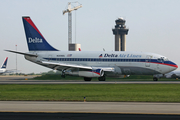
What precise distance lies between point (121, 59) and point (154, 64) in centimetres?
569

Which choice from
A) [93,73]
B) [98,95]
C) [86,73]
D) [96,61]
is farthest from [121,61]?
[98,95]

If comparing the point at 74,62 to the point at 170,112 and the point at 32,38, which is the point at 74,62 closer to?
the point at 32,38

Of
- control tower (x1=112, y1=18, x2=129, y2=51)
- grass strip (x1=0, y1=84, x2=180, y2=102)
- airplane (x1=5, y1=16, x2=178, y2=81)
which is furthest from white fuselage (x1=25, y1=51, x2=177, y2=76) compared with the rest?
→ control tower (x1=112, y1=18, x2=129, y2=51)

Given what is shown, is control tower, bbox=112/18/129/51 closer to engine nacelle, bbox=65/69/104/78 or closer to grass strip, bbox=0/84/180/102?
engine nacelle, bbox=65/69/104/78

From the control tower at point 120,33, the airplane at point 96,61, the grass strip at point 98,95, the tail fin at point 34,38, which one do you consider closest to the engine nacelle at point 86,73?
the airplane at point 96,61

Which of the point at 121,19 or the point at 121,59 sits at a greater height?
the point at 121,19

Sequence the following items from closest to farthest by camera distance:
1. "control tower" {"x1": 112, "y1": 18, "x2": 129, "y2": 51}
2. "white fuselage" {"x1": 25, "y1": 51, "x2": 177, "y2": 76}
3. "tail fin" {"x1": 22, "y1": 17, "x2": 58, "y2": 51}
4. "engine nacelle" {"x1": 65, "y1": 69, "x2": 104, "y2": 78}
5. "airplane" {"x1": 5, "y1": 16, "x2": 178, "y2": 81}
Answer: "white fuselage" {"x1": 25, "y1": 51, "x2": 177, "y2": 76} < "airplane" {"x1": 5, "y1": 16, "x2": 178, "y2": 81} < "engine nacelle" {"x1": 65, "y1": 69, "x2": 104, "y2": 78} < "tail fin" {"x1": 22, "y1": 17, "x2": 58, "y2": 51} < "control tower" {"x1": 112, "y1": 18, "x2": 129, "y2": 51}

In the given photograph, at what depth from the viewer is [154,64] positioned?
48312mm

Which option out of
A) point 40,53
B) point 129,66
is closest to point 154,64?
point 129,66

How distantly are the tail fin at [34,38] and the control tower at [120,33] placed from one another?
98.8 meters

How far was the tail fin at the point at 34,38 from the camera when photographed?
54.4 meters

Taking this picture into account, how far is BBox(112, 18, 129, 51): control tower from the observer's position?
498 feet

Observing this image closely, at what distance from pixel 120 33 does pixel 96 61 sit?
107 metres

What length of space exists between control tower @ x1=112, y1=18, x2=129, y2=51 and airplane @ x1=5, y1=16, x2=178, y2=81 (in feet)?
327
